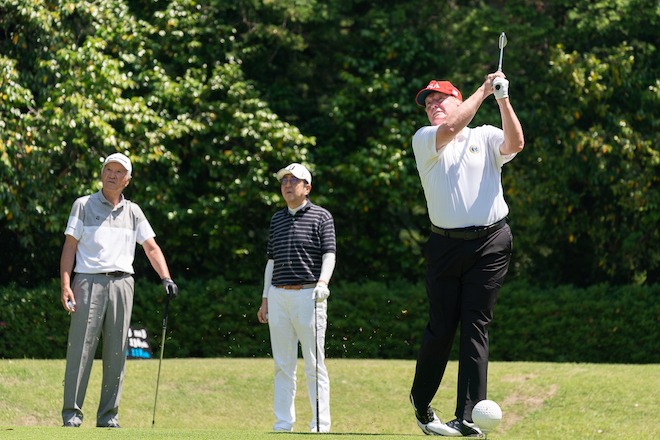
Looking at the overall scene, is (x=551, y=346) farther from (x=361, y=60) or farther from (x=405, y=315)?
(x=361, y=60)

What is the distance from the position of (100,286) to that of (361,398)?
387cm

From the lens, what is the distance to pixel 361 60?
2033 centimetres

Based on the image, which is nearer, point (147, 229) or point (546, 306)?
point (147, 229)

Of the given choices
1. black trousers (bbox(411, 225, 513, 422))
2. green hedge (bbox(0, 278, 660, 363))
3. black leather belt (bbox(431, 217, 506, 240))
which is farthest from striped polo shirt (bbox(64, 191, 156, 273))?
green hedge (bbox(0, 278, 660, 363))

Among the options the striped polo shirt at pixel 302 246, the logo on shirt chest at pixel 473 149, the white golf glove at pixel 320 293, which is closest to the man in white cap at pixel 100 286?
the striped polo shirt at pixel 302 246

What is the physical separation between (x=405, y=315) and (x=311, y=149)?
3.59m

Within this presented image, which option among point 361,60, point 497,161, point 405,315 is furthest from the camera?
point 361,60

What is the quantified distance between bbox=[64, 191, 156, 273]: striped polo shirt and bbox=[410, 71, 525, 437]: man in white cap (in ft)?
8.97

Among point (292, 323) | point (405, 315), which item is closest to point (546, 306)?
point (405, 315)

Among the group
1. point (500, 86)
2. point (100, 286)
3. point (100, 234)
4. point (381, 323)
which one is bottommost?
point (381, 323)

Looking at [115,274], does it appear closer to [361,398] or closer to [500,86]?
[500,86]

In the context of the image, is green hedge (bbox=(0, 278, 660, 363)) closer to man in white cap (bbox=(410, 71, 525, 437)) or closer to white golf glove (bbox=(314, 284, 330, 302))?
white golf glove (bbox=(314, 284, 330, 302))

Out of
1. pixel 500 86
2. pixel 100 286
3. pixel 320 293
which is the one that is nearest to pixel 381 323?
pixel 320 293

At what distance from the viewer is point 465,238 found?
7.13m
